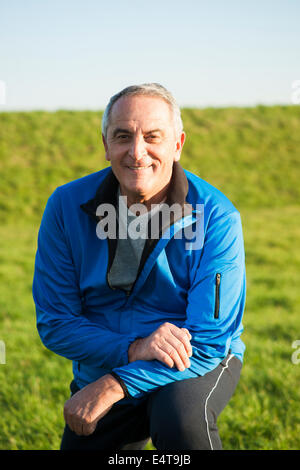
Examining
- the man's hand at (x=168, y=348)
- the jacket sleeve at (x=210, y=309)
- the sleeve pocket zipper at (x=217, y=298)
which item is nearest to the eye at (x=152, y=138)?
the jacket sleeve at (x=210, y=309)

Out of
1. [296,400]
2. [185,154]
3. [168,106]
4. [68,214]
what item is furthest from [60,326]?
[185,154]

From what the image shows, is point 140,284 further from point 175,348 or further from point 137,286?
point 175,348

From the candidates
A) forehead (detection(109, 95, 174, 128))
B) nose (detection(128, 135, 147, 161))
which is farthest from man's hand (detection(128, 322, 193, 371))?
forehead (detection(109, 95, 174, 128))

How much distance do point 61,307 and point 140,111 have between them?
1138 mm

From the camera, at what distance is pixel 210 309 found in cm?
237

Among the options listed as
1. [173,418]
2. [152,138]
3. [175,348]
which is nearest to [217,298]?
[175,348]

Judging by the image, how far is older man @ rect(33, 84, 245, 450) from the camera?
228 centimetres

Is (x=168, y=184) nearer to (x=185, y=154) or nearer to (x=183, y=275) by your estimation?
(x=183, y=275)

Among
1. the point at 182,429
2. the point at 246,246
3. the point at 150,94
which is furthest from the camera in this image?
the point at 246,246

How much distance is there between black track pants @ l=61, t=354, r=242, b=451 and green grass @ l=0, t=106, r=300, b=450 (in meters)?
1.06

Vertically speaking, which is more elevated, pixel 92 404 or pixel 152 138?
pixel 152 138

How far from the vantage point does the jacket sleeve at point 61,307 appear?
8.11 ft

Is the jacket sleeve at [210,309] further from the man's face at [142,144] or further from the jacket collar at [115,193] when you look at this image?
the man's face at [142,144]

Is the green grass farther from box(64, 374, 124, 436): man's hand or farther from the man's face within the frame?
the man's face
